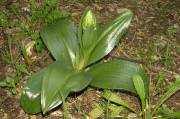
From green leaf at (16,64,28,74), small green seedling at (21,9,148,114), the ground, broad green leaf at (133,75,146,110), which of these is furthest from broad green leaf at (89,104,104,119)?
green leaf at (16,64,28,74)

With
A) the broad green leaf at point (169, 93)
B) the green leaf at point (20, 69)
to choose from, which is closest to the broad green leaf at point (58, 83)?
the green leaf at point (20, 69)

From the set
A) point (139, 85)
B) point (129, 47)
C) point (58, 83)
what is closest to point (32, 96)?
point (58, 83)

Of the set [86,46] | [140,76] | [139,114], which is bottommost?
[139,114]

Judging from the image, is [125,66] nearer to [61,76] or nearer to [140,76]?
[140,76]

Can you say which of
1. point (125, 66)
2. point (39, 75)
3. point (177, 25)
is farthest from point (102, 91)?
point (177, 25)

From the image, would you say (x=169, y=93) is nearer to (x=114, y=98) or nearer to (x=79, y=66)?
(x=114, y=98)

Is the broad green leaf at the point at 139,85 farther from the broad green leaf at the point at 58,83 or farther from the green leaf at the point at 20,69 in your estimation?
the green leaf at the point at 20,69
